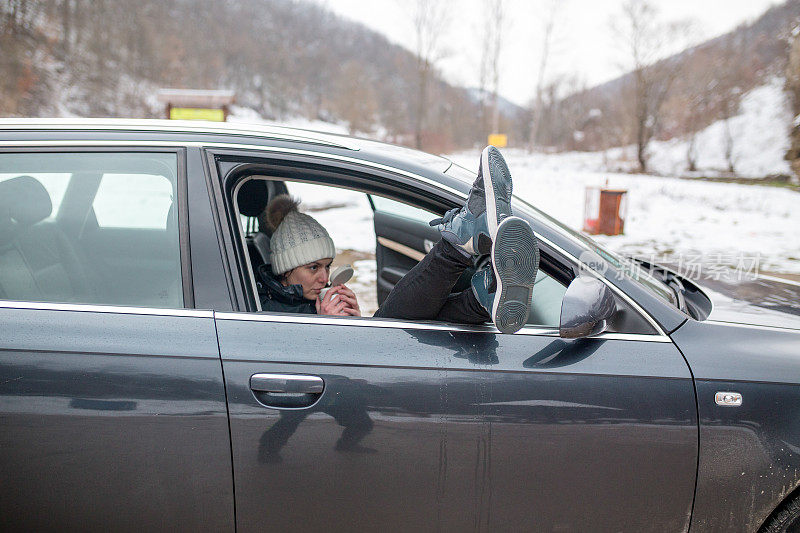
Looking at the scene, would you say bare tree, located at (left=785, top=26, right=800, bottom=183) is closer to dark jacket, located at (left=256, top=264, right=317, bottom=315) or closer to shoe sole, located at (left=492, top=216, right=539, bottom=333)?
dark jacket, located at (left=256, top=264, right=317, bottom=315)

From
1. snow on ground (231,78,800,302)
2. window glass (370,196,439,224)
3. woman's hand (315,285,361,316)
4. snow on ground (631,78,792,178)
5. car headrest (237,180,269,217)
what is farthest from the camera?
snow on ground (631,78,792,178)

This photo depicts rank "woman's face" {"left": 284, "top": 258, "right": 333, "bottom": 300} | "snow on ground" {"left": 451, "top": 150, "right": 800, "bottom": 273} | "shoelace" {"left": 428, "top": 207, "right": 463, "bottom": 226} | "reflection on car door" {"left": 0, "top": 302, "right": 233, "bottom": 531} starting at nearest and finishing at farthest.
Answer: "reflection on car door" {"left": 0, "top": 302, "right": 233, "bottom": 531} → "shoelace" {"left": 428, "top": 207, "right": 463, "bottom": 226} → "woman's face" {"left": 284, "top": 258, "right": 333, "bottom": 300} → "snow on ground" {"left": 451, "top": 150, "right": 800, "bottom": 273}

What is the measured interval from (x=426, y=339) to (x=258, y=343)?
0.47 metres

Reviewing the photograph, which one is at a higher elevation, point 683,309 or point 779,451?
point 683,309

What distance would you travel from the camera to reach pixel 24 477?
156 cm

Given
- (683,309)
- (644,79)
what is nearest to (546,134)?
(644,79)

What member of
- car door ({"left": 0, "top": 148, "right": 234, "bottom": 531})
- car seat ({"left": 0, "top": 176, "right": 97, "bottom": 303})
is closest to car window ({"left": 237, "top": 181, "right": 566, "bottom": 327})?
car door ({"left": 0, "top": 148, "right": 234, "bottom": 531})

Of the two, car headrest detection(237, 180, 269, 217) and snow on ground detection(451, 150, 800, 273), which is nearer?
car headrest detection(237, 180, 269, 217)

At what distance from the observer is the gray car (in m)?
1.56

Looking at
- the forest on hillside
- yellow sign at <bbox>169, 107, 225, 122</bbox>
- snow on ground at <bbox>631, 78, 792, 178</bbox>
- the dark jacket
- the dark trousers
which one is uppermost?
the forest on hillside

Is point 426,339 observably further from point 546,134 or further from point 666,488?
point 546,134

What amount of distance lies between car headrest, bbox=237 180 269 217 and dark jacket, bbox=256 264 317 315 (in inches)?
14.9

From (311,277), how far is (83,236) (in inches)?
32.6

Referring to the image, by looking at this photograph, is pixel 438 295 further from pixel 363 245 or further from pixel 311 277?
pixel 363 245
